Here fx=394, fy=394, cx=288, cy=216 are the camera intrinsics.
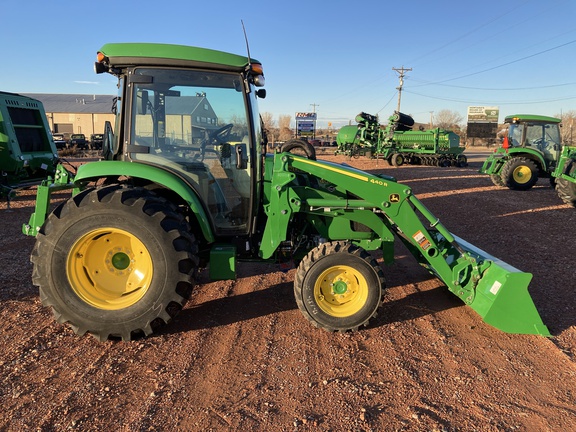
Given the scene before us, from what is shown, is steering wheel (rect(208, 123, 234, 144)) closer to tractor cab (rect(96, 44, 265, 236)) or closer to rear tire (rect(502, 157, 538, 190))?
tractor cab (rect(96, 44, 265, 236))

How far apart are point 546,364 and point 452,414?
3.85ft

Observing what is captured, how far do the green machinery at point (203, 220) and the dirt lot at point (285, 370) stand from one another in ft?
0.86

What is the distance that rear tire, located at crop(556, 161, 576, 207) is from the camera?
1010 centimetres

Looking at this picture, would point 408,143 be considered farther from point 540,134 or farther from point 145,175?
point 145,175

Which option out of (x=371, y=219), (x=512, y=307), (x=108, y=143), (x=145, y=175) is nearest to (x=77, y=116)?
(x=108, y=143)

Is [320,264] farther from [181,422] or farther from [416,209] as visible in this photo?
[181,422]

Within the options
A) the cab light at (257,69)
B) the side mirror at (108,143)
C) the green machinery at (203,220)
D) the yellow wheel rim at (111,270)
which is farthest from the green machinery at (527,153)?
the yellow wheel rim at (111,270)

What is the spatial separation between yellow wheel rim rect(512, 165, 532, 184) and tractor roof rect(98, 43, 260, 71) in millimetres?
13007

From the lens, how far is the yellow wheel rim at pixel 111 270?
3439 millimetres

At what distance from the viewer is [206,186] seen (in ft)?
12.3

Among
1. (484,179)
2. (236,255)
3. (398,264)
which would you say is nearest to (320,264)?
(236,255)

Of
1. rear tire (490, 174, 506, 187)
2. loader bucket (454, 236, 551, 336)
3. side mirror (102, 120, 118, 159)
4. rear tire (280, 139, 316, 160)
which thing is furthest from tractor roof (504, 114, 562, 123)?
side mirror (102, 120, 118, 159)

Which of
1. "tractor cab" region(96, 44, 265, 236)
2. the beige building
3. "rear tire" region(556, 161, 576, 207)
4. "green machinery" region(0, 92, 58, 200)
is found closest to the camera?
"tractor cab" region(96, 44, 265, 236)

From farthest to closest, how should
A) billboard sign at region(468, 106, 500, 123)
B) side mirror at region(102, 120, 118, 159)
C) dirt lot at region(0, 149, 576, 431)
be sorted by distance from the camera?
billboard sign at region(468, 106, 500, 123) < side mirror at region(102, 120, 118, 159) < dirt lot at region(0, 149, 576, 431)
